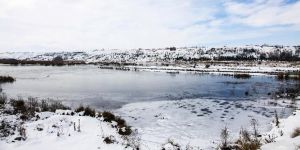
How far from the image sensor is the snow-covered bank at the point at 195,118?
13.2 m

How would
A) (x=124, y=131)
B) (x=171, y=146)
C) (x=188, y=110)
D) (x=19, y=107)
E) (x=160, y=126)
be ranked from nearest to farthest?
(x=171, y=146) → (x=124, y=131) → (x=160, y=126) → (x=19, y=107) → (x=188, y=110)

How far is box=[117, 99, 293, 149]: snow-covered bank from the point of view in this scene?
1320 cm

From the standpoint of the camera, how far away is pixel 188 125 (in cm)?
1547

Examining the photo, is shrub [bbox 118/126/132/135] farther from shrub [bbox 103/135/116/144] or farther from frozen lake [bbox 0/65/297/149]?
shrub [bbox 103/135/116/144]

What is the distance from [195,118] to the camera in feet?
56.3

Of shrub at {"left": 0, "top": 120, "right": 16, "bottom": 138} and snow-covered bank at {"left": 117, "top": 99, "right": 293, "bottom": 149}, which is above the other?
shrub at {"left": 0, "top": 120, "right": 16, "bottom": 138}

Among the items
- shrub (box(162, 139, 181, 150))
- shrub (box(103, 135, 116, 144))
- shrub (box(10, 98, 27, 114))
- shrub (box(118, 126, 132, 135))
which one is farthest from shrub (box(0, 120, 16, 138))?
shrub (box(162, 139, 181, 150))

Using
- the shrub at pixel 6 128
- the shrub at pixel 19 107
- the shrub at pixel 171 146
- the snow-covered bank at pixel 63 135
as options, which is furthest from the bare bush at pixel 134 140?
the shrub at pixel 19 107

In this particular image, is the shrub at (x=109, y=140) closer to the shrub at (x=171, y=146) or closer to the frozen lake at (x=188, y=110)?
the frozen lake at (x=188, y=110)

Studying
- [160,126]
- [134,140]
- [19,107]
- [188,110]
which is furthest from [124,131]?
[188,110]

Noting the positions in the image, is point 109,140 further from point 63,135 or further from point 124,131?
Answer: point 124,131

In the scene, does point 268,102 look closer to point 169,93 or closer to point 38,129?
point 169,93

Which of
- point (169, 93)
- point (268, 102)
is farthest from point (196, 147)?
point (169, 93)

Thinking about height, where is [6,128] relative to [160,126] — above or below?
above
